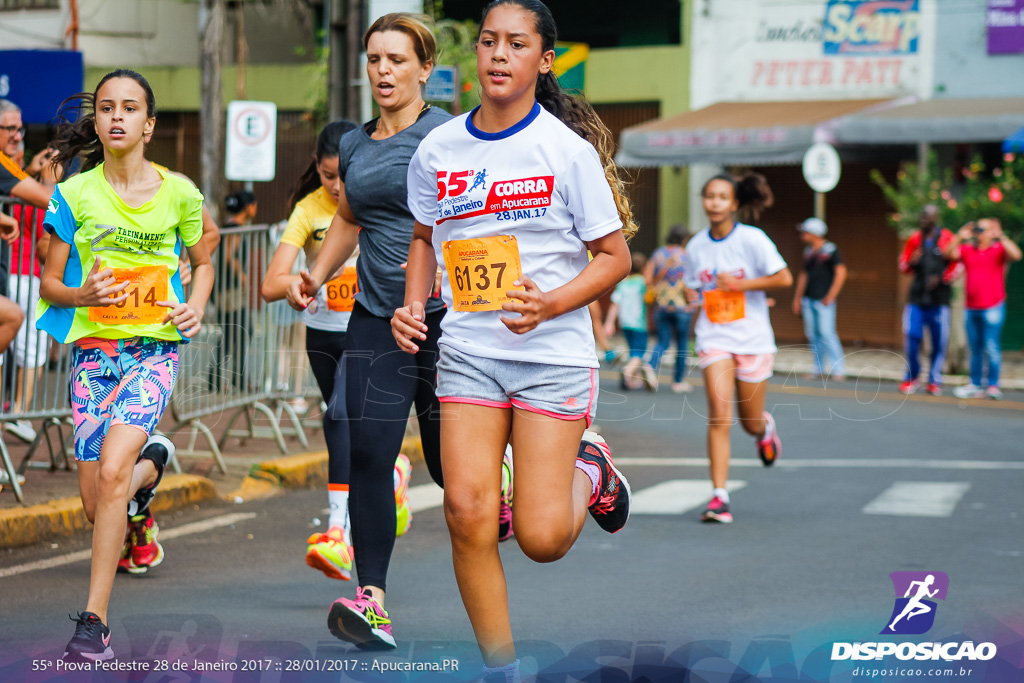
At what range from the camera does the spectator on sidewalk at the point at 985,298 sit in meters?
16.0

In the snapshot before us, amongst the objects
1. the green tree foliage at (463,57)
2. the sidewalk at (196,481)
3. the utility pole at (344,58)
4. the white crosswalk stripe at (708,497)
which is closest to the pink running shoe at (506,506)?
the sidewalk at (196,481)

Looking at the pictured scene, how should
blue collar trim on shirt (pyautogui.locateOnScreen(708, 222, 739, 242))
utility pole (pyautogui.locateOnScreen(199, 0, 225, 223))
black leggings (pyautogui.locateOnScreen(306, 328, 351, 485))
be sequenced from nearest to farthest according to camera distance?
black leggings (pyautogui.locateOnScreen(306, 328, 351, 485)) < blue collar trim on shirt (pyautogui.locateOnScreen(708, 222, 739, 242)) < utility pole (pyautogui.locateOnScreen(199, 0, 225, 223))

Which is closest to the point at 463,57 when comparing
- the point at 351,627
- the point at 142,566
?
the point at 142,566

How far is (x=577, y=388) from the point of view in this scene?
395 cm

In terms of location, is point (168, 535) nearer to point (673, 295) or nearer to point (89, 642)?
point (89, 642)

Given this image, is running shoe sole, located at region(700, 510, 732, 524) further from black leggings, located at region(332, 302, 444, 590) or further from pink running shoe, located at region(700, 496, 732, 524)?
black leggings, located at region(332, 302, 444, 590)

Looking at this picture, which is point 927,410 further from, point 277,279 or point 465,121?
point 465,121

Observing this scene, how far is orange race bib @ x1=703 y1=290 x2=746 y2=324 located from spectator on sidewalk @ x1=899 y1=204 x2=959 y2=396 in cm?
897

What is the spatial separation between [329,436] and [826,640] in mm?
2176

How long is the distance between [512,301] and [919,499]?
18.4 feet

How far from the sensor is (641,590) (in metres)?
5.99

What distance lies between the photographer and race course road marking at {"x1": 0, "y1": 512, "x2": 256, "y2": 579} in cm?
610

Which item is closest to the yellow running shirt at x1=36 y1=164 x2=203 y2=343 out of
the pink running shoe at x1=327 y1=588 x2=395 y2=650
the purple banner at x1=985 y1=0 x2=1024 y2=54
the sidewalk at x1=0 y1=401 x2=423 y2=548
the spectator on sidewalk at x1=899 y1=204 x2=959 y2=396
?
the pink running shoe at x1=327 y1=588 x2=395 y2=650

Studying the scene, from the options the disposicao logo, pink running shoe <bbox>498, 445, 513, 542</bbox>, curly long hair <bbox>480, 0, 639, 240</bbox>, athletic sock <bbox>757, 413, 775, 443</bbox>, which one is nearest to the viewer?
curly long hair <bbox>480, 0, 639, 240</bbox>
